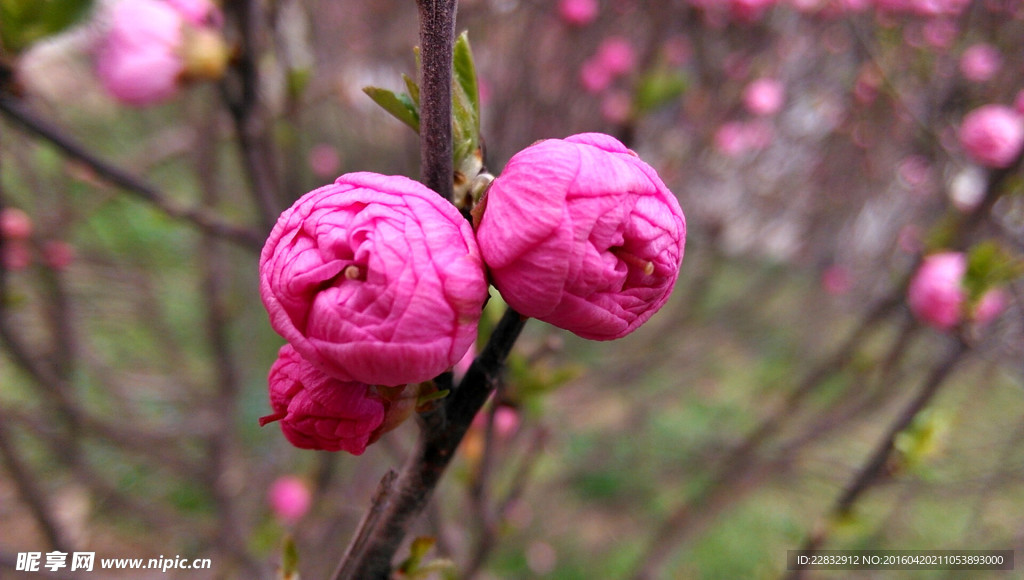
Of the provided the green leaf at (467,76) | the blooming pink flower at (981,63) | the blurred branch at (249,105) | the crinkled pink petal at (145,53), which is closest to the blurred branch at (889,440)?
the green leaf at (467,76)

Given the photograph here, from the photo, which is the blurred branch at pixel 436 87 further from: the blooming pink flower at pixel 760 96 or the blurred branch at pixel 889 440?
the blooming pink flower at pixel 760 96

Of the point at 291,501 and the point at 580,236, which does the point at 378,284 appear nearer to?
the point at 580,236

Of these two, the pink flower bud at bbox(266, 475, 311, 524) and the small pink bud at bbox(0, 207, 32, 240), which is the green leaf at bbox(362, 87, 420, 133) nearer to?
the small pink bud at bbox(0, 207, 32, 240)

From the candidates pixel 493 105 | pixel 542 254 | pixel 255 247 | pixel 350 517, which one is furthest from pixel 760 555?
pixel 542 254

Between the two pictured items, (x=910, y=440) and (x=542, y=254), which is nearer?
(x=542, y=254)

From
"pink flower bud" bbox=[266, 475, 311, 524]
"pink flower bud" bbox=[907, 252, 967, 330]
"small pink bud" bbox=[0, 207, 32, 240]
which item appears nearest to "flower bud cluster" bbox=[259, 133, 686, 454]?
"pink flower bud" bbox=[907, 252, 967, 330]

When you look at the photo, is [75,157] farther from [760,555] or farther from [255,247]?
[760,555]

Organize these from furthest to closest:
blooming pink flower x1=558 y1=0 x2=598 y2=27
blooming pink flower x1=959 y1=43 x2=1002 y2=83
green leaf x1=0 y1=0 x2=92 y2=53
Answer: blooming pink flower x1=558 y1=0 x2=598 y2=27 < blooming pink flower x1=959 y1=43 x2=1002 y2=83 < green leaf x1=0 y1=0 x2=92 y2=53
